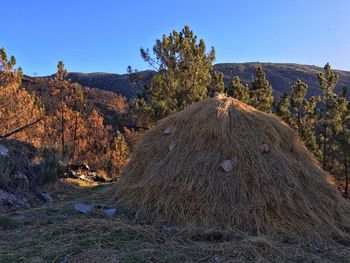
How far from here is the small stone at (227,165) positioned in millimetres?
5855

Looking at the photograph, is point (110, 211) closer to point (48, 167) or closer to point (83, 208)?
point (83, 208)

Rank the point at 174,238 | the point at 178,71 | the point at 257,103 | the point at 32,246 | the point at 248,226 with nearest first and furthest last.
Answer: the point at 32,246 → the point at 174,238 → the point at 248,226 → the point at 178,71 → the point at 257,103

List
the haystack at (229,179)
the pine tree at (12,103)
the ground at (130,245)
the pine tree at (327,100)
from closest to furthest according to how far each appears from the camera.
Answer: the ground at (130,245)
the haystack at (229,179)
the pine tree at (12,103)
the pine tree at (327,100)

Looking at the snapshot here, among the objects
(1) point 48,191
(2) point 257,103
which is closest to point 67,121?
(2) point 257,103

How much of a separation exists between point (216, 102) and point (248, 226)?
100 inches

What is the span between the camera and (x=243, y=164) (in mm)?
5930

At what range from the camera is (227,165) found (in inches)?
232

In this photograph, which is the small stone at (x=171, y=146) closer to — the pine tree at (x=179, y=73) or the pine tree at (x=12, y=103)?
the pine tree at (x=179, y=73)

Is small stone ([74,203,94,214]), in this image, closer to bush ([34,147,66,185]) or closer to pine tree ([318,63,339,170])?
bush ([34,147,66,185])

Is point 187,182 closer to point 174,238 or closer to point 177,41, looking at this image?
point 174,238

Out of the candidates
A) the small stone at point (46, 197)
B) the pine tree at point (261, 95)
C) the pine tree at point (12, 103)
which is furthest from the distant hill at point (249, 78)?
the small stone at point (46, 197)

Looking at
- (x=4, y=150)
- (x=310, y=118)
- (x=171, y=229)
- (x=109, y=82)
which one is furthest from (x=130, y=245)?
(x=109, y=82)

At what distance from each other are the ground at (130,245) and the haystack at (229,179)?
1.25 feet

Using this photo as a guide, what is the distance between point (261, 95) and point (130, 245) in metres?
15.2
